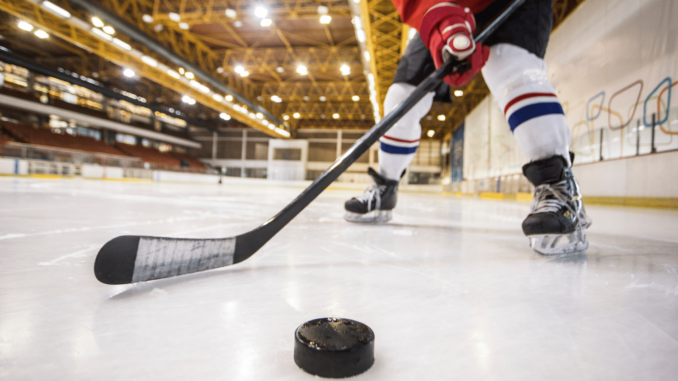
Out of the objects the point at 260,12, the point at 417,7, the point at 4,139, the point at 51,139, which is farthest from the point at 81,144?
the point at 417,7

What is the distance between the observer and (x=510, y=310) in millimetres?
409

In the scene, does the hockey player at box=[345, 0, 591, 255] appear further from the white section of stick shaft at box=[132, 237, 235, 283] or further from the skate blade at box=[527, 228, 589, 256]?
the white section of stick shaft at box=[132, 237, 235, 283]

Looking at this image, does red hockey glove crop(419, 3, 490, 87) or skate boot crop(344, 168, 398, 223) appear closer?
red hockey glove crop(419, 3, 490, 87)

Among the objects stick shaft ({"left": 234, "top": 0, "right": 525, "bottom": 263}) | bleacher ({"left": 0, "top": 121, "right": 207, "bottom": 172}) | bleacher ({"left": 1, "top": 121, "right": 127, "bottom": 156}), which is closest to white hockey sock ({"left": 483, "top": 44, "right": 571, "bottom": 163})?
stick shaft ({"left": 234, "top": 0, "right": 525, "bottom": 263})

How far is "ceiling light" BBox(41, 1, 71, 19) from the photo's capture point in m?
6.11

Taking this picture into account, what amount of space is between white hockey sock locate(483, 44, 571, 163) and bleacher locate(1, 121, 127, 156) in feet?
64.5

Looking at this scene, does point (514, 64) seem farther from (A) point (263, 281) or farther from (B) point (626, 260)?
(A) point (263, 281)

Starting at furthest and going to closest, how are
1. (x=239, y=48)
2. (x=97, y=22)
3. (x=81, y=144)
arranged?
(x=81, y=144) < (x=239, y=48) < (x=97, y=22)

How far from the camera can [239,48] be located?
10586 mm

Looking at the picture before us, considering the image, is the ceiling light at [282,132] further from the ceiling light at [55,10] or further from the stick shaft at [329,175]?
the stick shaft at [329,175]

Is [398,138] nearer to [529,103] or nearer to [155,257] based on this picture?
[529,103]

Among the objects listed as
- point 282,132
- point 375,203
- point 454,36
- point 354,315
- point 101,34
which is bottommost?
point 354,315

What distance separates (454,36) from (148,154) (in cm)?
2370

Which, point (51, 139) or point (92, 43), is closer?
point (92, 43)
